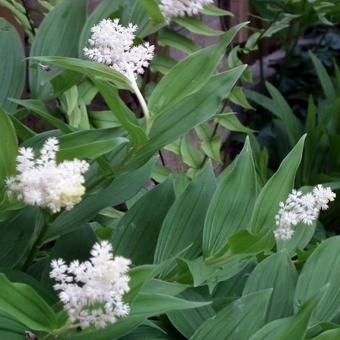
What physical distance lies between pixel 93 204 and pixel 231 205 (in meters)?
0.17

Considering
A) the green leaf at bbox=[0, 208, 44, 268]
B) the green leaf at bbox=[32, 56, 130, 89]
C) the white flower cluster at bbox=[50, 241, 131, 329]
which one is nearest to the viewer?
the white flower cluster at bbox=[50, 241, 131, 329]

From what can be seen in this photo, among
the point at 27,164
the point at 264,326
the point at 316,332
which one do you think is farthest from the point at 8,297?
the point at 316,332

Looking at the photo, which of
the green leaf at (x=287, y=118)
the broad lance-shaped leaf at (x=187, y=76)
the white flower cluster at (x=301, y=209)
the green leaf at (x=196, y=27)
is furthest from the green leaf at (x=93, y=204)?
the green leaf at (x=287, y=118)

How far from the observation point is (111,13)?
108cm

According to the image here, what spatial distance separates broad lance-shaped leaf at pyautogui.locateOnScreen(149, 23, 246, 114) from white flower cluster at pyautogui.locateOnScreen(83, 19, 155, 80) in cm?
9

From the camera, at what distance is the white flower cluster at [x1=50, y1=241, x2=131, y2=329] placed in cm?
56

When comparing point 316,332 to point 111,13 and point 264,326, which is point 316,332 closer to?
point 264,326

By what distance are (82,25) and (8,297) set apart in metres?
0.51

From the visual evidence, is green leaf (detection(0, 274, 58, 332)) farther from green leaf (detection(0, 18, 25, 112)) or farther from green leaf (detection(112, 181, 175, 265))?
green leaf (detection(0, 18, 25, 112))

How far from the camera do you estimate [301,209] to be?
798 mm

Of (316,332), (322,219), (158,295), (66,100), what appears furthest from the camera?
(322,219)

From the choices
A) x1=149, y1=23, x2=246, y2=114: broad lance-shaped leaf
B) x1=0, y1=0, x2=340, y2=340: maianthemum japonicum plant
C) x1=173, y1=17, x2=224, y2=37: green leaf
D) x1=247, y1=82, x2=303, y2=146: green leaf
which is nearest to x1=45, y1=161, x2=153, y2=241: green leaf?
x1=0, y1=0, x2=340, y2=340: maianthemum japonicum plant

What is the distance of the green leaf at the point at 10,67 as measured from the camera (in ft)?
3.28

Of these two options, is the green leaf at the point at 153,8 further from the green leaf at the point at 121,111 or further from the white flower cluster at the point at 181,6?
the green leaf at the point at 121,111
